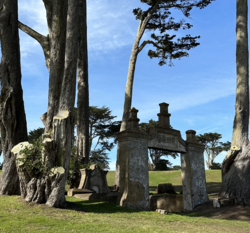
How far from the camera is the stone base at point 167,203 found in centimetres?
1188

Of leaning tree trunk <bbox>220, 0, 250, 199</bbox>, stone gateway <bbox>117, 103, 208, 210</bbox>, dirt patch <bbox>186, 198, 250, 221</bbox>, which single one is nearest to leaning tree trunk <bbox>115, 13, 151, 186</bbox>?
stone gateway <bbox>117, 103, 208, 210</bbox>

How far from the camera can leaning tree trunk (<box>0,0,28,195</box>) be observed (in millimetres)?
10664

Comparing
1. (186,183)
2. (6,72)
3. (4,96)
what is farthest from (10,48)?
(186,183)

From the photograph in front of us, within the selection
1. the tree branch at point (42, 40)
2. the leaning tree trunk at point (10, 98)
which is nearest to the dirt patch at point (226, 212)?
the leaning tree trunk at point (10, 98)

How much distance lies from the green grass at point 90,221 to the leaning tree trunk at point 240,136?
4.73 metres

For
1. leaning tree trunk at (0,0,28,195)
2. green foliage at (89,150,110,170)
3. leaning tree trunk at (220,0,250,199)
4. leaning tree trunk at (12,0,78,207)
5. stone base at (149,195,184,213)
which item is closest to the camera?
leaning tree trunk at (12,0,78,207)

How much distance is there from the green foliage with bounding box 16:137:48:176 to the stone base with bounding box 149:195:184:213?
537cm

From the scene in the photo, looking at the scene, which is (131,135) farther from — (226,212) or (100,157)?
(100,157)

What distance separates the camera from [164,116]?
12180mm

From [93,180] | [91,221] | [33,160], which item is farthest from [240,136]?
[33,160]

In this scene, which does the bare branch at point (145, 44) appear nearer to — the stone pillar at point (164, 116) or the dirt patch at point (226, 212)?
the stone pillar at point (164, 116)

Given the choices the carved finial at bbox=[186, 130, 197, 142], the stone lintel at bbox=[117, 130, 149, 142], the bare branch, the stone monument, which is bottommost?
the stone monument

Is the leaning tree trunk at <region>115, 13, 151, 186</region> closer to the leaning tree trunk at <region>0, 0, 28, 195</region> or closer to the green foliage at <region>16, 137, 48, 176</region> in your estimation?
the leaning tree trunk at <region>0, 0, 28, 195</region>

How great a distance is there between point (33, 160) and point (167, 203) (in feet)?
20.3
